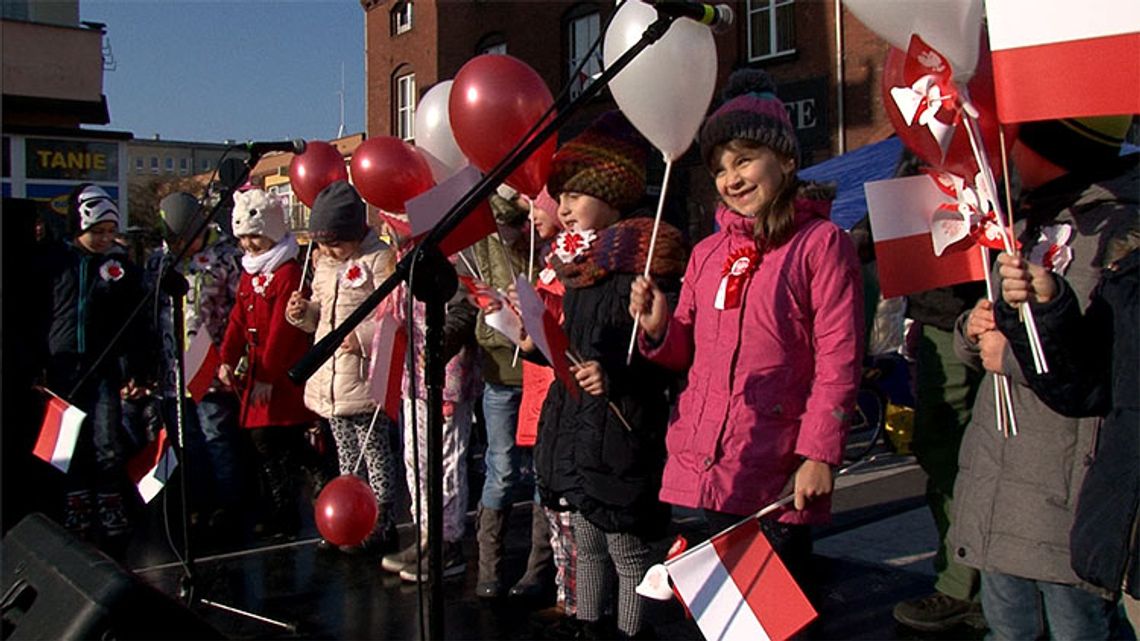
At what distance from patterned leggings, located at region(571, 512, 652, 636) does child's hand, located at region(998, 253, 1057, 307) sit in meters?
1.53

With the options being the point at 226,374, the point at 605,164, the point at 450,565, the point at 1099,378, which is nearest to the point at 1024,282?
the point at 1099,378

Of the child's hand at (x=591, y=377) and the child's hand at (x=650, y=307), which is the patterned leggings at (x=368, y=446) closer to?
the child's hand at (x=591, y=377)

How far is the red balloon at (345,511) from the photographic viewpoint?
329cm

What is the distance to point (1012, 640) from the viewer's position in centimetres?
229

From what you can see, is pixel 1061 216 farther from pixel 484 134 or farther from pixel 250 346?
pixel 250 346

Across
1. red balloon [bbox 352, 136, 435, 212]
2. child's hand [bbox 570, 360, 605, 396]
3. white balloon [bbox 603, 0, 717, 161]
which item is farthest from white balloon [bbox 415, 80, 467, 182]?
child's hand [bbox 570, 360, 605, 396]

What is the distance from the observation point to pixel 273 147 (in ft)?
11.8

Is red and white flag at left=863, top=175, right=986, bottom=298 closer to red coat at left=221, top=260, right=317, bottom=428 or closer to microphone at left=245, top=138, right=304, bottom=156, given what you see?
microphone at left=245, top=138, right=304, bottom=156

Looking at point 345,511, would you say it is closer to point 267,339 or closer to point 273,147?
point 273,147

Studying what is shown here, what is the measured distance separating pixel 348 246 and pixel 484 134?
175 centimetres

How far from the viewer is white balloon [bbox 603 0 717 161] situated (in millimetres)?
2656

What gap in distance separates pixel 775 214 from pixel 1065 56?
828 millimetres

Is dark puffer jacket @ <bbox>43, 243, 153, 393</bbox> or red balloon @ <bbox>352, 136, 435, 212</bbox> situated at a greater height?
red balloon @ <bbox>352, 136, 435, 212</bbox>

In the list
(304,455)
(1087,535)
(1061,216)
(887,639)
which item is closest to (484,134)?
(1061,216)
